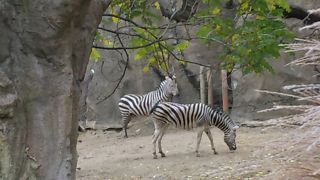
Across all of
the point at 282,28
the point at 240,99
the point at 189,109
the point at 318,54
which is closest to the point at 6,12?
the point at 318,54

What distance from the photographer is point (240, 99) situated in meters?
13.3

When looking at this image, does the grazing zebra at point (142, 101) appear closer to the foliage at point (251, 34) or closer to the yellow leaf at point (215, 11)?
the yellow leaf at point (215, 11)

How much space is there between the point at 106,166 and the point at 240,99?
4630mm

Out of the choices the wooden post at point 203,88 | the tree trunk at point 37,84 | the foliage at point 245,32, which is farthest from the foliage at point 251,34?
the wooden post at point 203,88

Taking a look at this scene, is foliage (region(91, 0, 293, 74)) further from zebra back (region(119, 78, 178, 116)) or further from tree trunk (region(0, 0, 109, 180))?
zebra back (region(119, 78, 178, 116))

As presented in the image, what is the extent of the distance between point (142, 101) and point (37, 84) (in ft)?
32.0

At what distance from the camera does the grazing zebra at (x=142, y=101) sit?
13.1m

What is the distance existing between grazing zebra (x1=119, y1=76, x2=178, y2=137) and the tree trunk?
30.5ft

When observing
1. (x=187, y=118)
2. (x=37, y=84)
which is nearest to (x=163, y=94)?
(x=187, y=118)

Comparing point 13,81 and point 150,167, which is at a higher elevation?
point 13,81

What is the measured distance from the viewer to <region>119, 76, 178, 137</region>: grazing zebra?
13.1 m

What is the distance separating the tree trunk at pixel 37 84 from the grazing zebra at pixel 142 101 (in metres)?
9.29

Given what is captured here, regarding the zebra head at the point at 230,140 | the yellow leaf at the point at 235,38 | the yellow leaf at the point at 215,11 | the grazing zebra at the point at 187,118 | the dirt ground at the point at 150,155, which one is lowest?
the dirt ground at the point at 150,155

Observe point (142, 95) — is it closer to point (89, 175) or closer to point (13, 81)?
point (89, 175)
